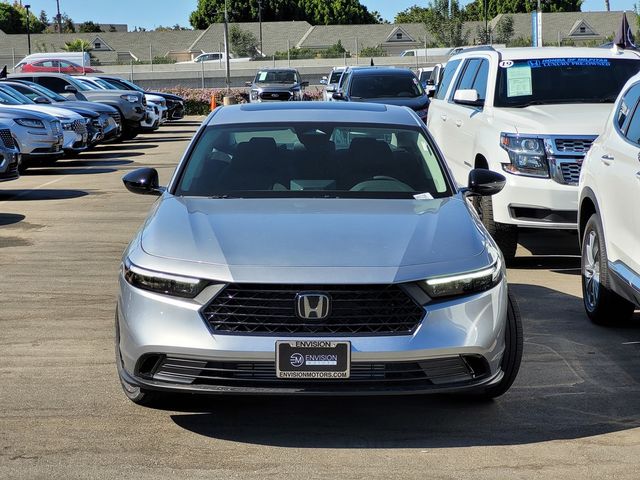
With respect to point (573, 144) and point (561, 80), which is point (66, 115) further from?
point (573, 144)

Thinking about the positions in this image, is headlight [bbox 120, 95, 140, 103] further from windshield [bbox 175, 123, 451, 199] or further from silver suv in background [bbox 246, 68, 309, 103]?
windshield [bbox 175, 123, 451, 199]

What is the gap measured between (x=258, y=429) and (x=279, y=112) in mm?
2546

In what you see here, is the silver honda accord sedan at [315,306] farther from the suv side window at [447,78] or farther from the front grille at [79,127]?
the front grille at [79,127]

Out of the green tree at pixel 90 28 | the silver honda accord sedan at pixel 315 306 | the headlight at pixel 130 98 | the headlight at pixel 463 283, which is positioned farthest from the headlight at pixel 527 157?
the green tree at pixel 90 28

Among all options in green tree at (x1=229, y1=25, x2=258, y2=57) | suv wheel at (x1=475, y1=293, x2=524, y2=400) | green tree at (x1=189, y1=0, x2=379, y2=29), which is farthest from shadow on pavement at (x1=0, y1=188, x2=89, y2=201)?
green tree at (x1=189, y1=0, x2=379, y2=29)

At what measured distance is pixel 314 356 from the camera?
5277mm

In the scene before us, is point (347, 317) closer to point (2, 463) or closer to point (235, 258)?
point (235, 258)

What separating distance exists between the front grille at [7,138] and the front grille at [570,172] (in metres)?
8.92

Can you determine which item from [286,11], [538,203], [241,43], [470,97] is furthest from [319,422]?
[286,11]

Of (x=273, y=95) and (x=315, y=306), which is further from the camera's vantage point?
(x=273, y=95)

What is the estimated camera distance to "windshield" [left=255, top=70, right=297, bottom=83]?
42531 millimetres

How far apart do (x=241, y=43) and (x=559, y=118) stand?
94.2 meters

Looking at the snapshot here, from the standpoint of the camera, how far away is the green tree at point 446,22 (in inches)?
3378

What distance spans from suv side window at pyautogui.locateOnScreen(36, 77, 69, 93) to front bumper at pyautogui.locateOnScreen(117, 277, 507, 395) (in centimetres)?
2724
